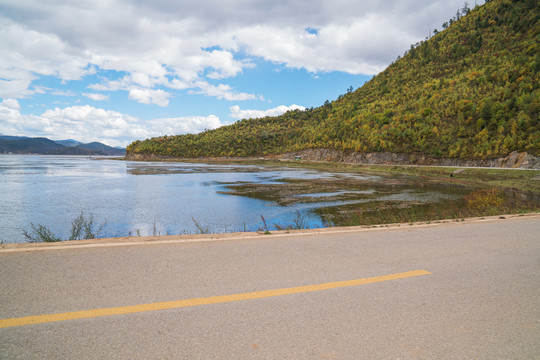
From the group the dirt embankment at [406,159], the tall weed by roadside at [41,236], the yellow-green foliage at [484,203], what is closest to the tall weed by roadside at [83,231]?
the tall weed by roadside at [41,236]

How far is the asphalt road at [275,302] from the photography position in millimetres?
2928

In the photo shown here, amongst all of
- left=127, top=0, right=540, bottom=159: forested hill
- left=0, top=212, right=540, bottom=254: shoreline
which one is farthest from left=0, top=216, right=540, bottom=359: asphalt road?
left=127, top=0, right=540, bottom=159: forested hill

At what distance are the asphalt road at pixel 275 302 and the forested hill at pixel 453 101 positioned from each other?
4569cm

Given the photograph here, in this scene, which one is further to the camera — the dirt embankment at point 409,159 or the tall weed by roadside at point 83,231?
the dirt embankment at point 409,159

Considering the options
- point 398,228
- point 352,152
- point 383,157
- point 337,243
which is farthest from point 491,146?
point 337,243

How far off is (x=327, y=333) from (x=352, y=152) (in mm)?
80689

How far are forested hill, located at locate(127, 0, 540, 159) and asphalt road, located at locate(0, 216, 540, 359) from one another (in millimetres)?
45689

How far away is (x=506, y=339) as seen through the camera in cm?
315

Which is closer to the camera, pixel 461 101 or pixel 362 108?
pixel 461 101

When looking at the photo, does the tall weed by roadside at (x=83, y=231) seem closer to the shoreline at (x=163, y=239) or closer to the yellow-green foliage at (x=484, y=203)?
the shoreline at (x=163, y=239)

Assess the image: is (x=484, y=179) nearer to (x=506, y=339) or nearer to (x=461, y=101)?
(x=461, y=101)

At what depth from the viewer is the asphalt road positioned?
293cm

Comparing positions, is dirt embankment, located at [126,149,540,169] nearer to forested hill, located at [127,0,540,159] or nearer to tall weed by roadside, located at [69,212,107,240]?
forested hill, located at [127,0,540,159]

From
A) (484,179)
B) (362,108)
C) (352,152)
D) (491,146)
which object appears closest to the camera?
(484,179)
